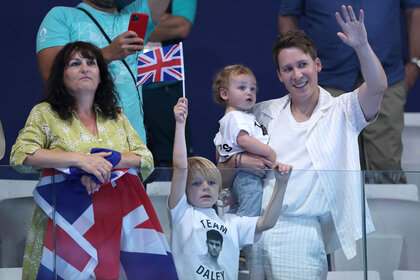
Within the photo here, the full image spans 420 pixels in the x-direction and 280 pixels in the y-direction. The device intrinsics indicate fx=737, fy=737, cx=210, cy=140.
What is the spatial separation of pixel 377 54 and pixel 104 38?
1.71m

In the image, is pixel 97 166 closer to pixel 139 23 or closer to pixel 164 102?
pixel 139 23

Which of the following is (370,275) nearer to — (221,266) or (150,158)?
(221,266)

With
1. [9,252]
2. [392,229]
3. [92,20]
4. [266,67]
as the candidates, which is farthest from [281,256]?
[266,67]

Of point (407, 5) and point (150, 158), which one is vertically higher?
point (407, 5)

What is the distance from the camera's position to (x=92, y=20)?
3.58m

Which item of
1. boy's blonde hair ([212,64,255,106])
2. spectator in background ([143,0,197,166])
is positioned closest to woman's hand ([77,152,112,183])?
boy's blonde hair ([212,64,255,106])

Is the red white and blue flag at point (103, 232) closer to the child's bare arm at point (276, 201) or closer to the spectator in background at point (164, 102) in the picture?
the child's bare arm at point (276, 201)

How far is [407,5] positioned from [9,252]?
2853 mm

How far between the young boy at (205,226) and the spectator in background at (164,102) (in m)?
1.46

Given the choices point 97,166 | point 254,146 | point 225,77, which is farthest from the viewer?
point 225,77

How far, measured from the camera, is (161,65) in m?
3.55

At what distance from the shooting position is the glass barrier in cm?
284

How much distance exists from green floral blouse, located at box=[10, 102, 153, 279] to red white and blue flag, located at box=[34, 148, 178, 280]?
0.14 feet

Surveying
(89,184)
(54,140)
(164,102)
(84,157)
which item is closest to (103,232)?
(89,184)
